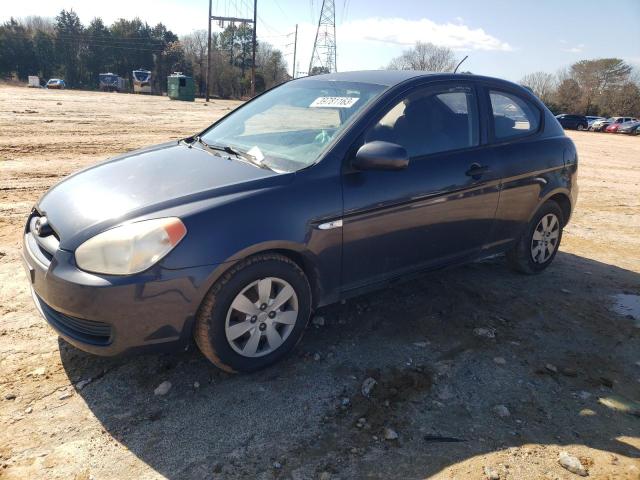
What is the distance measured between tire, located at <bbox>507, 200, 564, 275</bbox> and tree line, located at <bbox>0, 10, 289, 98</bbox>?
202 ft

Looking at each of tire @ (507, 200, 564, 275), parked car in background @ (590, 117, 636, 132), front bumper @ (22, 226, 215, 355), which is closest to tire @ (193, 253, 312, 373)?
front bumper @ (22, 226, 215, 355)

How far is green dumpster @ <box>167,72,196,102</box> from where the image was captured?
3972 cm

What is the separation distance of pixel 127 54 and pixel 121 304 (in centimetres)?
7853

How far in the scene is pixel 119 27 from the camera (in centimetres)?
7181

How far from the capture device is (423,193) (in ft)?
11.6

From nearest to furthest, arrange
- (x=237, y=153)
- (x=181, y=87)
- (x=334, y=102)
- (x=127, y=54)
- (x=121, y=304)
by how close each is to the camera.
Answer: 1. (x=121, y=304)
2. (x=237, y=153)
3. (x=334, y=102)
4. (x=181, y=87)
5. (x=127, y=54)

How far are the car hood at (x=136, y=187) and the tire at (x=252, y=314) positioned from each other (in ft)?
1.64

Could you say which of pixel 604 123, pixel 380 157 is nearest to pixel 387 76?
pixel 380 157

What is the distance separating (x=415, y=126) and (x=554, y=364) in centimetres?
196

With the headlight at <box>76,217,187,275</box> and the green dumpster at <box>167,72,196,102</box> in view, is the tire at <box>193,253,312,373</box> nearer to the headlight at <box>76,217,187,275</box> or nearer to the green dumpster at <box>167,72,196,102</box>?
the headlight at <box>76,217,187,275</box>

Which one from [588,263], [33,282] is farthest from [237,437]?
[588,263]

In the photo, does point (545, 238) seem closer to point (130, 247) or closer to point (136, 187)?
point (136, 187)

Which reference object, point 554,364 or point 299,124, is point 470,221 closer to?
point 554,364

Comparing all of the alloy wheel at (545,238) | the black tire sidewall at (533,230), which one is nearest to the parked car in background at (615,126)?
the alloy wheel at (545,238)
